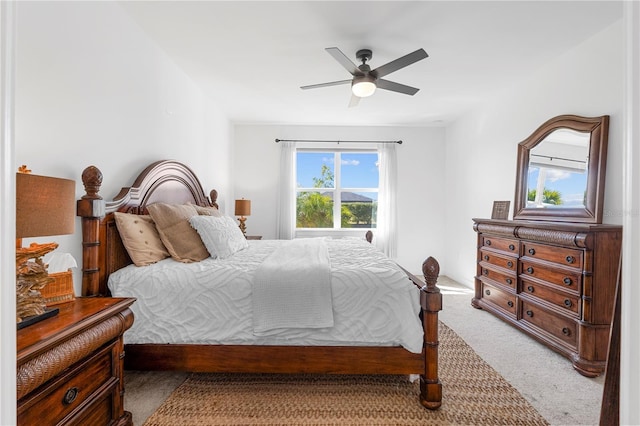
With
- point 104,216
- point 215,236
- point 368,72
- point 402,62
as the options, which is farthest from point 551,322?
point 104,216

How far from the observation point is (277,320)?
175 cm

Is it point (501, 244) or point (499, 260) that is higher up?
point (501, 244)

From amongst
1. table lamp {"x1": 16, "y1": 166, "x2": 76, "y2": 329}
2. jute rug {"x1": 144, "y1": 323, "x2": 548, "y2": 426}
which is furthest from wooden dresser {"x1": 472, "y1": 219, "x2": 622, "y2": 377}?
table lamp {"x1": 16, "y1": 166, "x2": 76, "y2": 329}

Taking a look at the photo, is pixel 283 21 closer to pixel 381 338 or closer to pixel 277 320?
pixel 277 320

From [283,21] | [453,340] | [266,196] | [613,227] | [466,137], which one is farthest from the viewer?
[266,196]

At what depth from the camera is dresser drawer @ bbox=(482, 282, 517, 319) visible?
9.46 feet

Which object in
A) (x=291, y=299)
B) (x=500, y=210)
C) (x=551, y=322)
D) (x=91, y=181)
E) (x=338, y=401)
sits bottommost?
(x=338, y=401)

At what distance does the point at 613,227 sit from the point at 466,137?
2.68m

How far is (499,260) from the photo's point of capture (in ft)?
10.1

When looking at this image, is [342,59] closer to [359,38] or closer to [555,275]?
[359,38]

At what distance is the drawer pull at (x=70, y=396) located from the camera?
1.13 metres

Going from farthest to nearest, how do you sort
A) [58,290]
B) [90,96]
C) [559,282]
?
[559,282], [90,96], [58,290]

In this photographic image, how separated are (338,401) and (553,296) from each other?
1.96m

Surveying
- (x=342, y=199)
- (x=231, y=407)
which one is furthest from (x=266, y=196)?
(x=231, y=407)
